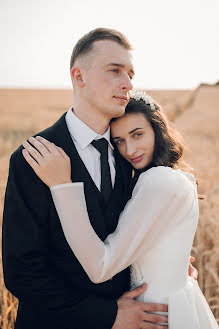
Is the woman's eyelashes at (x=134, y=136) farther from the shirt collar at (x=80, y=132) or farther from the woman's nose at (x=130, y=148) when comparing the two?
the shirt collar at (x=80, y=132)

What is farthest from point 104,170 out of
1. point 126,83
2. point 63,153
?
point 126,83

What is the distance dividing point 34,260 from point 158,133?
3.51 ft

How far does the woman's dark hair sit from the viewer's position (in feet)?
6.67

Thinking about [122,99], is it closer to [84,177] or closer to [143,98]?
[143,98]

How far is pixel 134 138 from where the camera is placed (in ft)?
6.61

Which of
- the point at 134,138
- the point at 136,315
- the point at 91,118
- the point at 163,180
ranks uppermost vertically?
the point at 91,118

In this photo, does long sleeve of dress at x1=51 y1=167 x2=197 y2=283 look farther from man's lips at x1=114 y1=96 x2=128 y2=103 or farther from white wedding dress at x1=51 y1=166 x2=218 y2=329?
man's lips at x1=114 y1=96 x2=128 y2=103

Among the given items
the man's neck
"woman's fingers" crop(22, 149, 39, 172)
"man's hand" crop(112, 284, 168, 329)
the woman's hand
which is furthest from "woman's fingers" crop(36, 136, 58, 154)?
"man's hand" crop(112, 284, 168, 329)

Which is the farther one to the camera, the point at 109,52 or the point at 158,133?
the point at 158,133

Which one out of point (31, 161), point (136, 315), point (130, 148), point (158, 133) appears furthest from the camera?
point (158, 133)

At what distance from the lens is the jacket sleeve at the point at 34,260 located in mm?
1519

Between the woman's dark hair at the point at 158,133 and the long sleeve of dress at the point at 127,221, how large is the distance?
34cm

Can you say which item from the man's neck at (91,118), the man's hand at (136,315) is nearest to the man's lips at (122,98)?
the man's neck at (91,118)

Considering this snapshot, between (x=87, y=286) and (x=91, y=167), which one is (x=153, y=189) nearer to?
(x=91, y=167)
